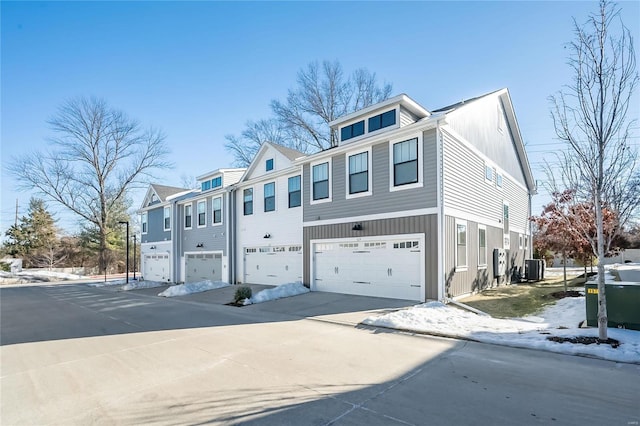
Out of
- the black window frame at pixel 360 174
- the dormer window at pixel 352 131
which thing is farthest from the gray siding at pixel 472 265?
the dormer window at pixel 352 131

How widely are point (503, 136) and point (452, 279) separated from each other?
1003 centimetres

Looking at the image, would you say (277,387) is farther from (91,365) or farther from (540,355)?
(540,355)

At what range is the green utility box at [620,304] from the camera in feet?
22.4

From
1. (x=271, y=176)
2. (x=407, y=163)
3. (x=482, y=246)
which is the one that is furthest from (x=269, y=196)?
(x=482, y=246)

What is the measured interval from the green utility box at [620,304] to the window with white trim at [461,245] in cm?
444

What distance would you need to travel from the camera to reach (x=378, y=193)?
1239cm

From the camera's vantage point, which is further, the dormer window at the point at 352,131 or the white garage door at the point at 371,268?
the dormer window at the point at 352,131

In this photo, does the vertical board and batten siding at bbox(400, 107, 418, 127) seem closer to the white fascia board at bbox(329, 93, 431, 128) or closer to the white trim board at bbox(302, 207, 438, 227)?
the white fascia board at bbox(329, 93, 431, 128)

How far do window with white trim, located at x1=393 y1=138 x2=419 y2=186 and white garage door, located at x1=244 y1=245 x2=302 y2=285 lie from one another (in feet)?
20.3

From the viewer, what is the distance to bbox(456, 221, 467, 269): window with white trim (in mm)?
11750

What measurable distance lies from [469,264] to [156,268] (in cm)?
2316

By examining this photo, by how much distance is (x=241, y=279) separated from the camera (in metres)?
19.2

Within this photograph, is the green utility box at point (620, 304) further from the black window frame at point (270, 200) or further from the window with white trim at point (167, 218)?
the window with white trim at point (167, 218)

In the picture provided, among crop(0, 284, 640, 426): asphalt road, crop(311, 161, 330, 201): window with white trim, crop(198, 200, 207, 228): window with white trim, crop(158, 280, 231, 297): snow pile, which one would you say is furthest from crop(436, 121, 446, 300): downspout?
crop(198, 200, 207, 228): window with white trim
